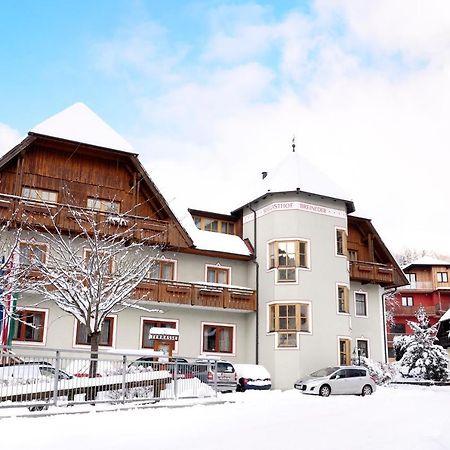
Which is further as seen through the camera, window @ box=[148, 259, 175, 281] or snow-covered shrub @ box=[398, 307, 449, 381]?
snow-covered shrub @ box=[398, 307, 449, 381]

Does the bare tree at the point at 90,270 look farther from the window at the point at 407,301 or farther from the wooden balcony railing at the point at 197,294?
the window at the point at 407,301

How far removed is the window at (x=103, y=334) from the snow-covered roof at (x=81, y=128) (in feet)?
26.6

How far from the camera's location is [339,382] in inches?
965

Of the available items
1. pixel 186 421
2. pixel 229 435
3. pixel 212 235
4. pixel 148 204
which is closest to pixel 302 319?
pixel 212 235

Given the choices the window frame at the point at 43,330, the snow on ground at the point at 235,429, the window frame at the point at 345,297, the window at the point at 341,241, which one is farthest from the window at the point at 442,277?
the snow on ground at the point at 235,429

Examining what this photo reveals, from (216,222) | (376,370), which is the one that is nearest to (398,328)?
(376,370)

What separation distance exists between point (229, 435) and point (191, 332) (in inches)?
721

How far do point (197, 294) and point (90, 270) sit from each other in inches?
371

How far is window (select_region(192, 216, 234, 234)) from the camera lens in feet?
109

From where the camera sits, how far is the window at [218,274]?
31.1m

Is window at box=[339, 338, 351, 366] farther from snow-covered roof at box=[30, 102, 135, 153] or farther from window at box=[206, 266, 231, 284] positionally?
snow-covered roof at box=[30, 102, 135, 153]

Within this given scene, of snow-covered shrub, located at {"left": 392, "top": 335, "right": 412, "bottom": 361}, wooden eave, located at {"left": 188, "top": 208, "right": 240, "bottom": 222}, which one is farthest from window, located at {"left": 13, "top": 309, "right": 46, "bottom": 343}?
snow-covered shrub, located at {"left": 392, "top": 335, "right": 412, "bottom": 361}

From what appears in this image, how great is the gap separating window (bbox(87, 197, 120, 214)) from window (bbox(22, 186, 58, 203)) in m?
1.59

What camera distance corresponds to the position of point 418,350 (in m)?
35.2
